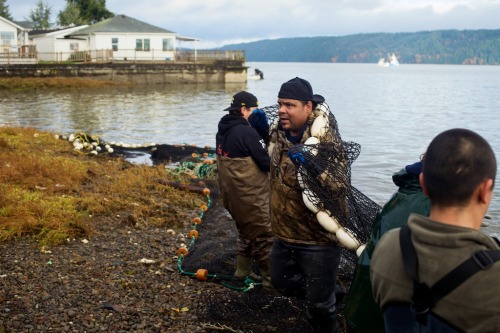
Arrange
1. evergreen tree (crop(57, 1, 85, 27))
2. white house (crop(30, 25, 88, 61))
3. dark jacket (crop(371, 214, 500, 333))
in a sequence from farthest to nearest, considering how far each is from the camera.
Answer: evergreen tree (crop(57, 1, 85, 27)) < white house (crop(30, 25, 88, 61)) < dark jacket (crop(371, 214, 500, 333))

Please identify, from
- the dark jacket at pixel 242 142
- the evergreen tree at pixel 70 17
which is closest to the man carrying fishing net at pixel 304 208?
the dark jacket at pixel 242 142

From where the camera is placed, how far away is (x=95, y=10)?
8900 cm

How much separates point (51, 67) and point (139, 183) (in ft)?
151

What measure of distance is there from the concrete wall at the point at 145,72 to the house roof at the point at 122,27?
240 inches

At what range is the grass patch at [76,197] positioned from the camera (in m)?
7.87

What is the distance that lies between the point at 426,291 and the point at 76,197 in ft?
26.8

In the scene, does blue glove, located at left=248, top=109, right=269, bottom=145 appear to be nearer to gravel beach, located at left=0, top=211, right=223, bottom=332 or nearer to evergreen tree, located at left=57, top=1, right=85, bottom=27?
gravel beach, located at left=0, top=211, right=223, bottom=332

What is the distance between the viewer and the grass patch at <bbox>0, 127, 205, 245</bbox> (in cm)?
787

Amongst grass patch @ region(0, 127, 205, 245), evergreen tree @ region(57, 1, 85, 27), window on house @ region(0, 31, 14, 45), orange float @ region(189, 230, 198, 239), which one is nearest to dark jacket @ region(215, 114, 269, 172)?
orange float @ region(189, 230, 198, 239)

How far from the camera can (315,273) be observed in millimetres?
4504

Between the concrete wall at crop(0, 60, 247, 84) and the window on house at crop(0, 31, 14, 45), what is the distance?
453 inches

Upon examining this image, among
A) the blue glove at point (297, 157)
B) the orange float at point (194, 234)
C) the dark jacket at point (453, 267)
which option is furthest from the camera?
the orange float at point (194, 234)

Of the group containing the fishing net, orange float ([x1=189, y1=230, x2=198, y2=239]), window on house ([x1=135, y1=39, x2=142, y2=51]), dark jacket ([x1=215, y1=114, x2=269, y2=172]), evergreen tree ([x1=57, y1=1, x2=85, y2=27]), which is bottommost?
orange float ([x1=189, y1=230, x2=198, y2=239])

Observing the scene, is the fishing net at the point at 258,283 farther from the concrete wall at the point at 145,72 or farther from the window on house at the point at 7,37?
the window on house at the point at 7,37
